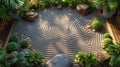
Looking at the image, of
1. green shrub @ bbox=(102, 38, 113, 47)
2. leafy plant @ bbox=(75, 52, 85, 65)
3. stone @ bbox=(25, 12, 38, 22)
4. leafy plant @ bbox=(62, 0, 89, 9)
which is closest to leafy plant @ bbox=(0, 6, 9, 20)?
stone @ bbox=(25, 12, 38, 22)

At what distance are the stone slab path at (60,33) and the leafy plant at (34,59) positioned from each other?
0.49 meters

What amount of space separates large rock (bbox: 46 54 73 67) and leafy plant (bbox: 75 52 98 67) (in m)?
0.32

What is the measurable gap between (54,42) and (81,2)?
2.26 m

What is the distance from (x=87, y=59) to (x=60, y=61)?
792 mm

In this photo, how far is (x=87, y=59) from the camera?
727 cm

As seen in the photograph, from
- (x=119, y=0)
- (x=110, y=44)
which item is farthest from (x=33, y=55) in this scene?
(x=119, y=0)

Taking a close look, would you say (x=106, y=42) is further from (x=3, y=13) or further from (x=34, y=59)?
(x=3, y=13)

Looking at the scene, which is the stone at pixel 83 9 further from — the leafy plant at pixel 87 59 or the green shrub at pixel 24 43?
the green shrub at pixel 24 43

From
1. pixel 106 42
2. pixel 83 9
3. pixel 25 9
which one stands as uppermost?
pixel 25 9

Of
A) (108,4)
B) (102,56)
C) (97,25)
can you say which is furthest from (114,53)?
(108,4)

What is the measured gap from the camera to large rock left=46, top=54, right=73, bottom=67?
7.19 meters

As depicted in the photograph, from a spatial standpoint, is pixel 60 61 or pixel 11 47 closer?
pixel 60 61

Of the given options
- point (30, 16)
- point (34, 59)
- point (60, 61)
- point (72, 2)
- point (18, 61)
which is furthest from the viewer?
point (72, 2)

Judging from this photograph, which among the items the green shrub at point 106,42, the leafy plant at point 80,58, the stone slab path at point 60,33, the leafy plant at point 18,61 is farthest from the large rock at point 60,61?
the green shrub at point 106,42
